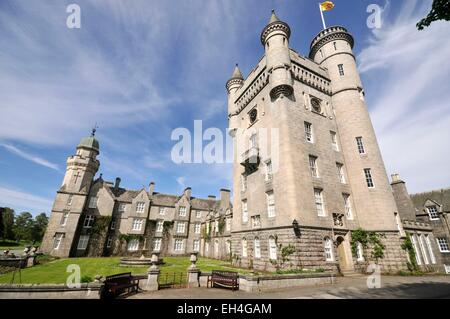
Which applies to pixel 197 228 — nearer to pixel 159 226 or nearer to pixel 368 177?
pixel 159 226

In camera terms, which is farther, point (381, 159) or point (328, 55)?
point (328, 55)

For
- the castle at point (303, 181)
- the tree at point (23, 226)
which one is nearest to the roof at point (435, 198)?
the castle at point (303, 181)

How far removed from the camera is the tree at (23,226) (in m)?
65.4

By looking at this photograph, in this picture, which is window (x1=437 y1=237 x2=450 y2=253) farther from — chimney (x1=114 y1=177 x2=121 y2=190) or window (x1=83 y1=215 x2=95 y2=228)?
chimney (x1=114 y1=177 x2=121 y2=190)

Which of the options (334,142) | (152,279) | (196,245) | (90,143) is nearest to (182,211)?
(196,245)

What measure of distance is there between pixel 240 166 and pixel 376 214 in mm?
15488

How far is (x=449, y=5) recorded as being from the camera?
7629 mm

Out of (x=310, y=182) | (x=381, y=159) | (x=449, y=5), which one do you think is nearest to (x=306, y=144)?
(x=310, y=182)

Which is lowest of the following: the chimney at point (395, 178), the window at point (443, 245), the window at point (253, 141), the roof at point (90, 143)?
the window at point (443, 245)

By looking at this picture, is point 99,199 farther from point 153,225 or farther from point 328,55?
point 328,55

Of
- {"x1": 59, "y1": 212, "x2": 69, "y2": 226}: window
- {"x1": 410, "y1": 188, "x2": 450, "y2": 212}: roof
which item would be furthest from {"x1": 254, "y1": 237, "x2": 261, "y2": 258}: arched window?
{"x1": 59, "y1": 212, "x2": 69, "y2": 226}: window

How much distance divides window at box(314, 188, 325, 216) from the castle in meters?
0.10

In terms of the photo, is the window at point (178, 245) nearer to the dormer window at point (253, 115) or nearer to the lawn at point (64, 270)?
the lawn at point (64, 270)

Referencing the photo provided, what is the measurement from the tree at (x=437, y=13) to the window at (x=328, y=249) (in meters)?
16.3
